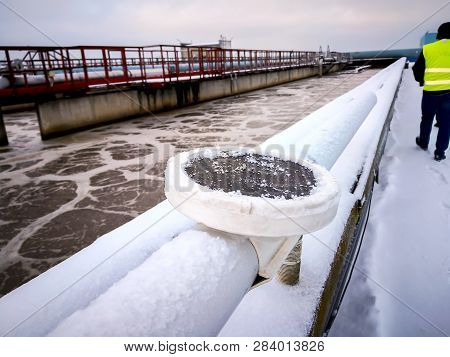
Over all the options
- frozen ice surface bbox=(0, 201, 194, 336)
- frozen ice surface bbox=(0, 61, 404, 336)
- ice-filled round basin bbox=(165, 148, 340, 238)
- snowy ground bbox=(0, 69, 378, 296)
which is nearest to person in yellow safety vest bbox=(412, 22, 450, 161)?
snowy ground bbox=(0, 69, 378, 296)

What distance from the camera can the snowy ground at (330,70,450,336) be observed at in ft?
5.39

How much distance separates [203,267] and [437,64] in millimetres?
4558

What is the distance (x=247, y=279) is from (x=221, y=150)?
687mm

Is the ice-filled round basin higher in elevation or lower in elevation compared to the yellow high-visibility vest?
lower

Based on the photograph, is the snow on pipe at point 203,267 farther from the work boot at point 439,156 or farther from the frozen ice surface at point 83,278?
the work boot at point 439,156

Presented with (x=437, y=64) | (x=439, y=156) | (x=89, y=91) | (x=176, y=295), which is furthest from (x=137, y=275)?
(x=89, y=91)

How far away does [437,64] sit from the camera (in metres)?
3.78

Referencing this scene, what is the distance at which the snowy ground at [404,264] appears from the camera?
164 centimetres

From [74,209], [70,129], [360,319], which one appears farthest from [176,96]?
[360,319]

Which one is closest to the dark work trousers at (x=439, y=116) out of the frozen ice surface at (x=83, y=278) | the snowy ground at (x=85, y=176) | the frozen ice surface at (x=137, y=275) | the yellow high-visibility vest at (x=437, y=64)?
the yellow high-visibility vest at (x=437, y=64)

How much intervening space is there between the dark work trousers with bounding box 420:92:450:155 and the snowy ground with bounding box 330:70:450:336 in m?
0.50

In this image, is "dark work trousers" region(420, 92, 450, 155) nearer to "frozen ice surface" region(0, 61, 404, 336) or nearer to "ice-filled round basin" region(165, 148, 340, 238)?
"frozen ice surface" region(0, 61, 404, 336)

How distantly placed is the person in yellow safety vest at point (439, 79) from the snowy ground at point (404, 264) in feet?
1.92

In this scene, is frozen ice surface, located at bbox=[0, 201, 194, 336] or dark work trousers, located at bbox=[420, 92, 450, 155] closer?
frozen ice surface, located at bbox=[0, 201, 194, 336]
